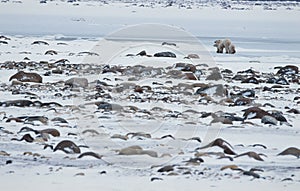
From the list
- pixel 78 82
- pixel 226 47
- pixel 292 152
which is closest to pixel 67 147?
pixel 292 152

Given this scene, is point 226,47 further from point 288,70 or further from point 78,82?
point 78,82

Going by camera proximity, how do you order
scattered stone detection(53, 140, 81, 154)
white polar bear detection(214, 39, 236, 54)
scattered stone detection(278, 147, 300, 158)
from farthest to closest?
1. white polar bear detection(214, 39, 236, 54)
2. scattered stone detection(278, 147, 300, 158)
3. scattered stone detection(53, 140, 81, 154)

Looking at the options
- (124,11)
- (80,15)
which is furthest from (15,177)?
(124,11)

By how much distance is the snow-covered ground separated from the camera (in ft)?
17.4

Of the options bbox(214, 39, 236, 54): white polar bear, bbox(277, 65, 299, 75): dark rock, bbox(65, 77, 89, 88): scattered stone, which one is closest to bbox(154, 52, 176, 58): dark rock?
bbox(214, 39, 236, 54): white polar bear

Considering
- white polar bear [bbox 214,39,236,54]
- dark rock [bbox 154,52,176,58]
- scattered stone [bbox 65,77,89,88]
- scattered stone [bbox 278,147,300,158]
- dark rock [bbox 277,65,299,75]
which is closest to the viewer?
scattered stone [bbox 278,147,300,158]

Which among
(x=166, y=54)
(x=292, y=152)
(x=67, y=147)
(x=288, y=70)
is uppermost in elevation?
(x=166, y=54)

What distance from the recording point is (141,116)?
25.4ft

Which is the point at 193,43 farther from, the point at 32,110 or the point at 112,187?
the point at 112,187

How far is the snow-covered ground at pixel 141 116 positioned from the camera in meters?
5.30

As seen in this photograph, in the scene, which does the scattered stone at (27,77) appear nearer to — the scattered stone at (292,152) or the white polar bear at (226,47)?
the scattered stone at (292,152)

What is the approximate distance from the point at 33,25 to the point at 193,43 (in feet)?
26.2

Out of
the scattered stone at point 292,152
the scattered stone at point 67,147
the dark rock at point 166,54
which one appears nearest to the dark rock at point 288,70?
the dark rock at point 166,54

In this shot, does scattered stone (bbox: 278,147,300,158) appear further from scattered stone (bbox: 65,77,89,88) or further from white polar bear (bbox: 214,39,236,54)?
white polar bear (bbox: 214,39,236,54)
